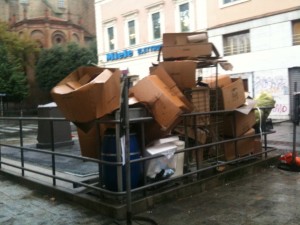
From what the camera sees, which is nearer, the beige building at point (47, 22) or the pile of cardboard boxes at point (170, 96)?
the pile of cardboard boxes at point (170, 96)

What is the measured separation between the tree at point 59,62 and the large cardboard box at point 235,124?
112ft

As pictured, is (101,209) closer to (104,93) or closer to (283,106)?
(104,93)

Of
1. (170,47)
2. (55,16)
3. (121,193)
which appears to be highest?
(55,16)

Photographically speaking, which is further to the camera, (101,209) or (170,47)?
Answer: (170,47)

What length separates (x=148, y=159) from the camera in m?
4.71

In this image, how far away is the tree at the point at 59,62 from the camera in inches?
1549

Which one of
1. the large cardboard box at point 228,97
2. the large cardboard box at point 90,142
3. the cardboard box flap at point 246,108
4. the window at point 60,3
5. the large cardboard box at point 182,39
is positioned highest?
the window at point 60,3

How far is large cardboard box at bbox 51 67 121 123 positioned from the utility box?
5753 millimetres

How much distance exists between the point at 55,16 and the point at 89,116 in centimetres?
5015

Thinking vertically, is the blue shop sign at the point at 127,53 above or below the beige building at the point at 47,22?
below

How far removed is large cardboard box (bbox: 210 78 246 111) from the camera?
6.05 metres

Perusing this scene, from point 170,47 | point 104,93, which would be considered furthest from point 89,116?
point 170,47

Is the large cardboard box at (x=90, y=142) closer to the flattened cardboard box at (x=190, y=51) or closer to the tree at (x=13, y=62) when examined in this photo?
the flattened cardboard box at (x=190, y=51)

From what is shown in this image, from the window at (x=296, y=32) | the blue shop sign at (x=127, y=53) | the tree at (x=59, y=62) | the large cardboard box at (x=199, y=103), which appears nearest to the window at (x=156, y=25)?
the blue shop sign at (x=127, y=53)
